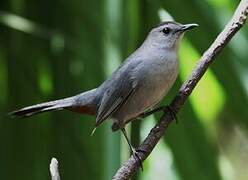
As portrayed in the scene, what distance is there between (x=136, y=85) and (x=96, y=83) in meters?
0.24

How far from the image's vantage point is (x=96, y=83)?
1.82 meters

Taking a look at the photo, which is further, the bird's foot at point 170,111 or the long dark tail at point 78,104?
the long dark tail at point 78,104

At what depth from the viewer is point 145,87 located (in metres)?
1.57

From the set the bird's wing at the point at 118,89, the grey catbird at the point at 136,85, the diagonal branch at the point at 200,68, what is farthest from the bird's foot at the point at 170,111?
the bird's wing at the point at 118,89

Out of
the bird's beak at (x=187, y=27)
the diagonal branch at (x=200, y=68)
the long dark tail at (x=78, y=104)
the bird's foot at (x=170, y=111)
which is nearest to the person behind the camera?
the diagonal branch at (x=200, y=68)

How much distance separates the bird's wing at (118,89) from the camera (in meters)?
1.61

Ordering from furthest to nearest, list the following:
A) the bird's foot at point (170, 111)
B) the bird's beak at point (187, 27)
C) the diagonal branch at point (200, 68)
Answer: the bird's beak at point (187, 27)
the bird's foot at point (170, 111)
the diagonal branch at point (200, 68)

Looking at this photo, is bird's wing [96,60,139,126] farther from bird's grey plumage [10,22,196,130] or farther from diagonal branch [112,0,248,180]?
diagonal branch [112,0,248,180]

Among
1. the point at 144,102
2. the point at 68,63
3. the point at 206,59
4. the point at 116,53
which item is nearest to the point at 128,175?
the point at 206,59

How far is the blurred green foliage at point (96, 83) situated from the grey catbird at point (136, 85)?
60mm

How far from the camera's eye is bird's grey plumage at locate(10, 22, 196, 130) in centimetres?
154

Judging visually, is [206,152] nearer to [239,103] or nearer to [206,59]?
[239,103]

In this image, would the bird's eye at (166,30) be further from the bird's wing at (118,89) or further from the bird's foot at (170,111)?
the bird's foot at (170,111)

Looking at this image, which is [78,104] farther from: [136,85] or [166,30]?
[166,30]
